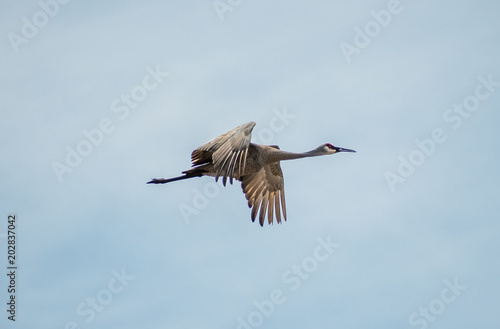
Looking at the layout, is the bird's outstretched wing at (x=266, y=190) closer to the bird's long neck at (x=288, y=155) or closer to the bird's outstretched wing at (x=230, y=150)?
the bird's long neck at (x=288, y=155)

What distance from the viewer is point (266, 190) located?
68.2ft

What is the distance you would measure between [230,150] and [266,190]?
385 cm

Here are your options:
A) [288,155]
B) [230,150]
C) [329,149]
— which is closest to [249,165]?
[288,155]

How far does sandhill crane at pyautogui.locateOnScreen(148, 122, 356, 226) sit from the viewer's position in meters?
17.1

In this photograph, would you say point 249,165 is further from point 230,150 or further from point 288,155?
point 230,150

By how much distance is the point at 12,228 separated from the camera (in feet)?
63.1

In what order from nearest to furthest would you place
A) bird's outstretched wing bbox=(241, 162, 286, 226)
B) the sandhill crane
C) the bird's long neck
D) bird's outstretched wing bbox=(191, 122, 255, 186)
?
1. bird's outstretched wing bbox=(191, 122, 255, 186)
2. the sandhill crane
3. the bird's long neck
4. bird's outstretched wing bbox=(241, 162, 286, 226)

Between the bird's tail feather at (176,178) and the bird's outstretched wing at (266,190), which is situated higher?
the bird's tail feather at (176,178)

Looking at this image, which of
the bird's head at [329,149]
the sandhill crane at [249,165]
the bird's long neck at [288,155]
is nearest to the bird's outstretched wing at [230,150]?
the sandhill crane at [249,165]

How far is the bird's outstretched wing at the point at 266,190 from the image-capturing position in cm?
2064

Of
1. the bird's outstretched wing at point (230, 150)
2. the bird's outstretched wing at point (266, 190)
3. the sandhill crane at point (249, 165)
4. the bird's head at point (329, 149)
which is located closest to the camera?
the bird's outstretched wing at point (230, 150)

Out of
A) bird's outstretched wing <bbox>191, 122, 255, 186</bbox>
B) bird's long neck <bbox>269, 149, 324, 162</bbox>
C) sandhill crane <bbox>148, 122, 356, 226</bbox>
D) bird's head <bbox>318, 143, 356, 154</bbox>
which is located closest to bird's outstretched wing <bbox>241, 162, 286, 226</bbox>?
sandhill crane <bbox>148, 122, 356, 226</bbox>

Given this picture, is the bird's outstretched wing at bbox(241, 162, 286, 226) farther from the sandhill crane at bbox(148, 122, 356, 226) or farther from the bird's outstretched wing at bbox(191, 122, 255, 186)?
the bird's outstretched wing at bbox(191, 122, 255, 186)

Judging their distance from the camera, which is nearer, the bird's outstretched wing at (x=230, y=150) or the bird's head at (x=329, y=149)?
the bird's outstretched wing at (x=230, y=150)
